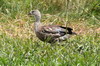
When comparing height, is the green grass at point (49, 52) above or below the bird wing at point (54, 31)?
below

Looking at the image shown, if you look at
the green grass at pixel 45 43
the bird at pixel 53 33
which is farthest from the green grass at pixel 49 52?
the bird at pixel 53 33

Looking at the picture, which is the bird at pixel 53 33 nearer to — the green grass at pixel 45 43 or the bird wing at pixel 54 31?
the bird wing at pixel 54 31

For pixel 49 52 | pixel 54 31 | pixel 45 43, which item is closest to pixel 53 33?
pixel 54 31

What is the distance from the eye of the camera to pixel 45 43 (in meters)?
9.57

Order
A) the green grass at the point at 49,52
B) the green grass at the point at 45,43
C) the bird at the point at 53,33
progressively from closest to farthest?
1. the green grass at the point at 49,52
2. the green grass at the point at 45,43
3. the bird at the point at 53,33

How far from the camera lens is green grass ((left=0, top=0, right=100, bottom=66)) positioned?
7.71 meters

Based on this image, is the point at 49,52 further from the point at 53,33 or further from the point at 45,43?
the point at 53,33

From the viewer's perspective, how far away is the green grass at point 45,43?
7.71 meters

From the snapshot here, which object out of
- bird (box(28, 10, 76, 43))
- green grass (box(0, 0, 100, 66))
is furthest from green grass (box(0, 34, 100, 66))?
bird (box(28, 10, 76, 43))

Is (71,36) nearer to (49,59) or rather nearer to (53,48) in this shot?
(53,48)

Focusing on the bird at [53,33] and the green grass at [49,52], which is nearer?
the green grass at [49,52]

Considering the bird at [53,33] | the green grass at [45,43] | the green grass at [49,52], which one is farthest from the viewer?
the bird at [53,33]

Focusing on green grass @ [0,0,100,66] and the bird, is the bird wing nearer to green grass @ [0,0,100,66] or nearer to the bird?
the bird

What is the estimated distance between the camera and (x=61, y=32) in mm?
9859
